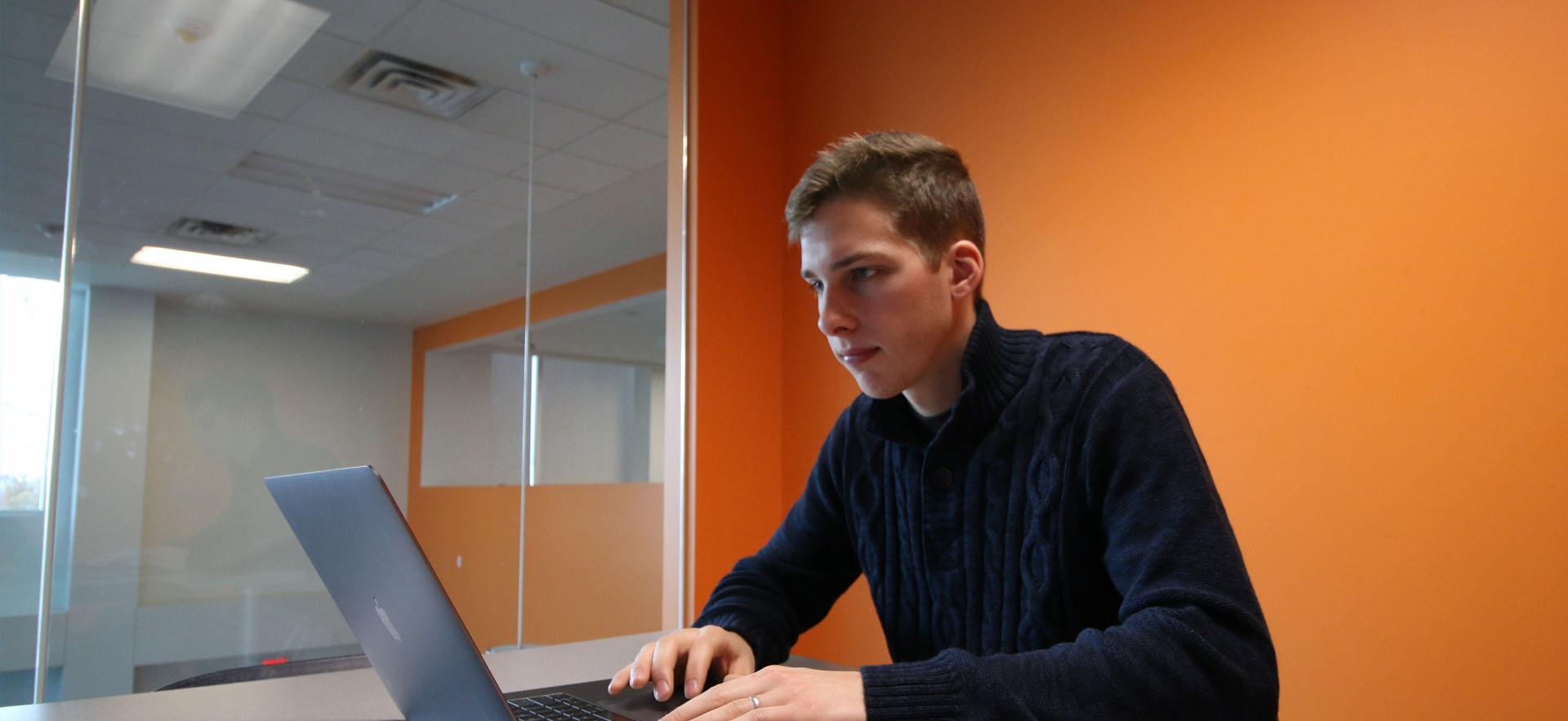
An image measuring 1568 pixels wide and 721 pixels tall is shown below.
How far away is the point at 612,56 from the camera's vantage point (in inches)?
116

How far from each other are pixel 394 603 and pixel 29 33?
2.10m

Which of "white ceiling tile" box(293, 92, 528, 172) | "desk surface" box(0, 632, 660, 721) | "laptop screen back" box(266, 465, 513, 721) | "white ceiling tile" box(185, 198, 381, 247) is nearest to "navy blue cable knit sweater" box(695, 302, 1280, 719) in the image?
"desk surface" box(0, 632, 660, 721)

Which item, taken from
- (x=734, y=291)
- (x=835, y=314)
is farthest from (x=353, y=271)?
(x=835, y=314)

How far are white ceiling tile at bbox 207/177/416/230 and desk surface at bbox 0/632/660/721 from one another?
148cm

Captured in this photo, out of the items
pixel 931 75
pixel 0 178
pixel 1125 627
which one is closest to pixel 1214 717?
pixel 1125 627

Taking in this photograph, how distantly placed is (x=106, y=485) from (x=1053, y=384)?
2131 mm

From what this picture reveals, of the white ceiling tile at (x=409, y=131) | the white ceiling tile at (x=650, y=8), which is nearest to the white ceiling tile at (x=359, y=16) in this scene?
the white ceiling tile at (x=409, y=131)

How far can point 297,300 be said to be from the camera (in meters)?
2.49

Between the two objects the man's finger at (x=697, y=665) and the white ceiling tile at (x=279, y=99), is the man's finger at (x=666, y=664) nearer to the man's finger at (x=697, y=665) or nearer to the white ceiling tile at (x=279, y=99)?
the man's finger at (x=697, y=665)

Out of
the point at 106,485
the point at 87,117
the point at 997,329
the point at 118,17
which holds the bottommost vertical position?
the point at 106,485

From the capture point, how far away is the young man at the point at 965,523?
2.67 ft

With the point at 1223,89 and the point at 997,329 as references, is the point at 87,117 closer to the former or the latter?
the point at 997,329

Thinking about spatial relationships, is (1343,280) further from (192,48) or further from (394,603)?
(192,48)

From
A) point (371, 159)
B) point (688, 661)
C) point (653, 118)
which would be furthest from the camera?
point (653, 118)
